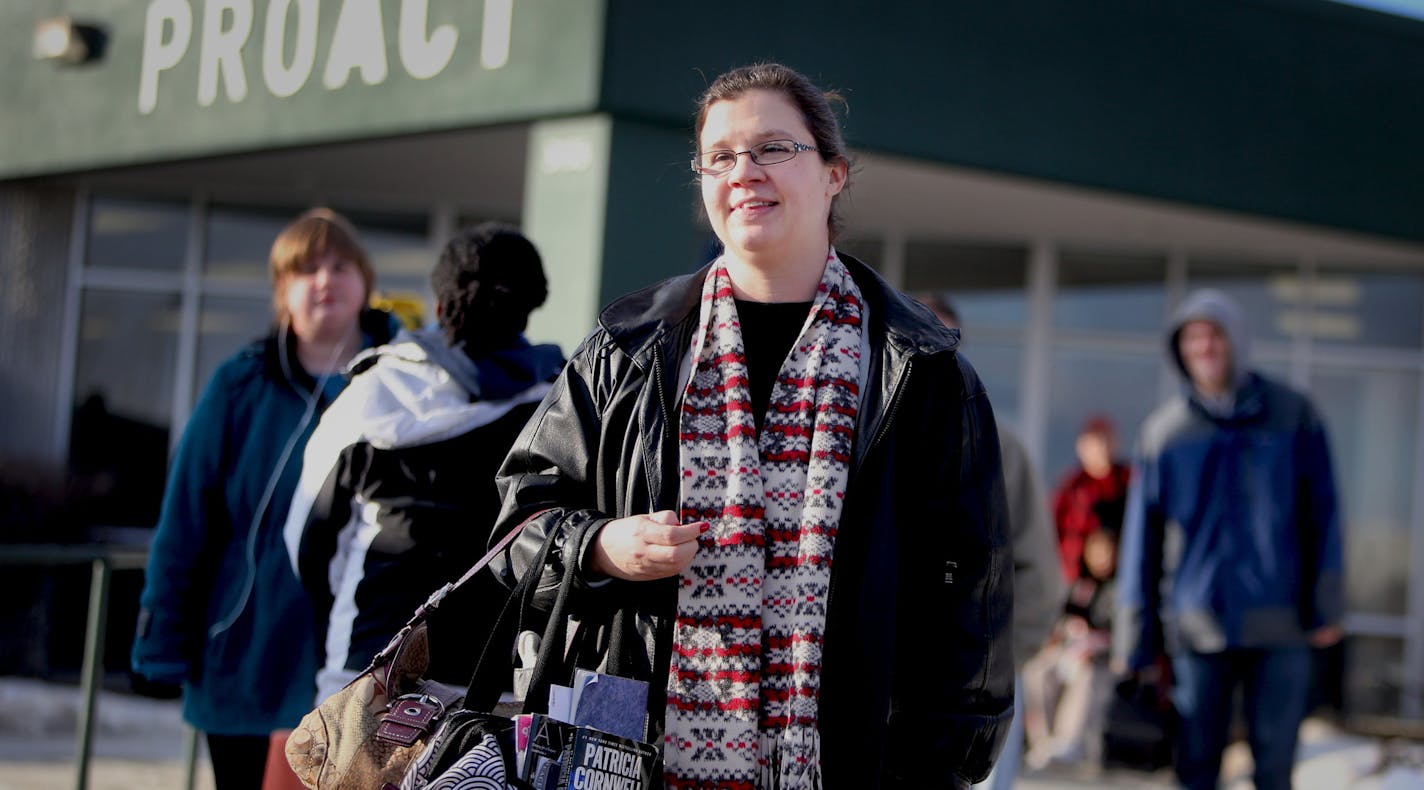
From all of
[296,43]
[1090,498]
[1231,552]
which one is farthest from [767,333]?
[1090,498]

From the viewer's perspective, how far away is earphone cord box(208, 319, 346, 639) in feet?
13.8

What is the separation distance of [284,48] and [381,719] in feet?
21.9

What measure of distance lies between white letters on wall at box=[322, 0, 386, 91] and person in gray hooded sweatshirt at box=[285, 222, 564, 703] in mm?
4764

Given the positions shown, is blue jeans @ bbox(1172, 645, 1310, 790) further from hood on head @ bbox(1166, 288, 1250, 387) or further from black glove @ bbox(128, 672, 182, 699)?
black glove @ bbox(128, 672, 182, 699)

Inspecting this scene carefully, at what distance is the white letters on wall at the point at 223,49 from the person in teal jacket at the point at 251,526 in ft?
16.0

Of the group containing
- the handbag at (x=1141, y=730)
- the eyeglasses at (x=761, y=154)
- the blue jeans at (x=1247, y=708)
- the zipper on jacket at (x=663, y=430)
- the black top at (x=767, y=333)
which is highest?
the eyeglasses at (x=761, y=154)

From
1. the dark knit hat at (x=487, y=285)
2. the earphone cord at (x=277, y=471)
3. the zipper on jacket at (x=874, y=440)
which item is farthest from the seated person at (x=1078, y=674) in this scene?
the zipper on jacket at (x=874, y=440)

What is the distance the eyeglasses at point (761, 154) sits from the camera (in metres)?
2.71

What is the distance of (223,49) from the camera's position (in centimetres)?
898

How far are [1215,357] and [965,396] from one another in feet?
11.5

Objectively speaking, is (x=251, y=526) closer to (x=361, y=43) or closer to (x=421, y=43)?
(x=421, y=43)

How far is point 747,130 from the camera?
8.91ft

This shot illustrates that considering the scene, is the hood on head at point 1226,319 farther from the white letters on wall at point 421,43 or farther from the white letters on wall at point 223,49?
the white letters on wall at point 223,49

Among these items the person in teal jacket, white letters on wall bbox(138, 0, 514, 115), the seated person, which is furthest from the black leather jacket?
the seated person
